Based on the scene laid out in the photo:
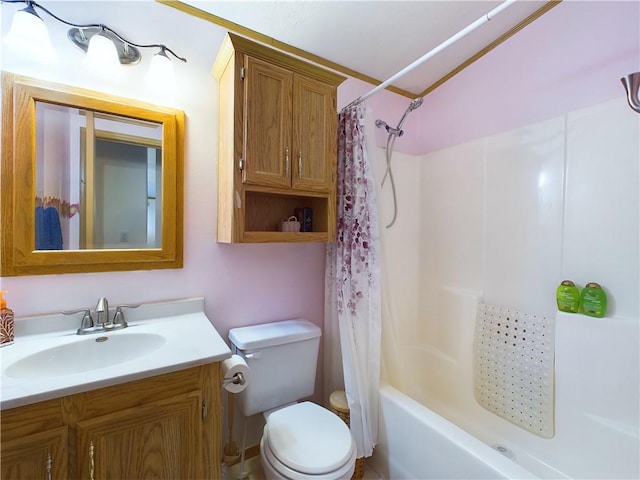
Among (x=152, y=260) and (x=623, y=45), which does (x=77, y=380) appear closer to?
(x=152, y=260)

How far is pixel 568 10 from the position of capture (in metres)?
1.47

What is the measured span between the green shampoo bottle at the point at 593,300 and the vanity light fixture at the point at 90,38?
220 centimetres

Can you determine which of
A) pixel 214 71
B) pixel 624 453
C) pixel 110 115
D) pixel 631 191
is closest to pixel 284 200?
pixel 214 71

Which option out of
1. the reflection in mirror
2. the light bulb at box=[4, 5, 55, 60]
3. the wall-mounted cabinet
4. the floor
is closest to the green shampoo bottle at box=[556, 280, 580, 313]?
the wall-mounted cabinet

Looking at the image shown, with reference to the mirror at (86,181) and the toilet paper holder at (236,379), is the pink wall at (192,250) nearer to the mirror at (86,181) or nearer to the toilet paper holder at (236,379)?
the mirror at (86,181)

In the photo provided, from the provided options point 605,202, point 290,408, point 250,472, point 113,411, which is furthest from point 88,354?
point 605,202

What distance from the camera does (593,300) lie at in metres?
1.32

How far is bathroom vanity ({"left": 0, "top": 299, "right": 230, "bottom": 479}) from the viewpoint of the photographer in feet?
2.43

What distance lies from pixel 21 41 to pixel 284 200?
1.19 metres

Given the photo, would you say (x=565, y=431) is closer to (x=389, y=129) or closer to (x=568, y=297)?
(x=568, y=297)

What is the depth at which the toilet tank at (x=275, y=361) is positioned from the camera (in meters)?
1.37

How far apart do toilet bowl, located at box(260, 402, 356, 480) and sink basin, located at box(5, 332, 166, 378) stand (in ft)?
2.06

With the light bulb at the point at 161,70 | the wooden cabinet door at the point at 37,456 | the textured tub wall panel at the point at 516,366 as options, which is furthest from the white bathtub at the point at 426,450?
the light bulb at the point at 161,70

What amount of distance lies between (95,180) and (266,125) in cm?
76
